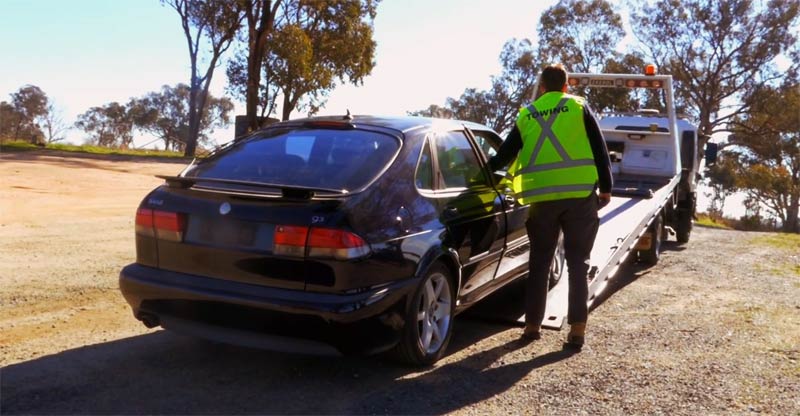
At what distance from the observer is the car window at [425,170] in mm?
4797

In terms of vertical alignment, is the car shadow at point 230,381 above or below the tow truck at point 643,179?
below

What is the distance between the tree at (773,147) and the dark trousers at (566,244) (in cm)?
3204

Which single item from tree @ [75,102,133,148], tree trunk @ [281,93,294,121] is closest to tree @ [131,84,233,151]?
tree @ [75,102,133,148]

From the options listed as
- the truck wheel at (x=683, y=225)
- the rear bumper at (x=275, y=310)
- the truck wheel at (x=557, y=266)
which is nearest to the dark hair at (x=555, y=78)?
the truck wheel at (x=557, y=266)

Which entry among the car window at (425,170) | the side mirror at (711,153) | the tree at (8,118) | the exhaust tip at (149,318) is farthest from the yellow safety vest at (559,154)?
the tree at (8,118)

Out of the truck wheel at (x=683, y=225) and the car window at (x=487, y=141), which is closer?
the car window at (x=487, y=141)

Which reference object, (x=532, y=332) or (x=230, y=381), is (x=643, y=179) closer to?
(x=532, y=332)

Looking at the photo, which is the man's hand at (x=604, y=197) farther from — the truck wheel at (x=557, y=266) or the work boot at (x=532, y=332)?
the truck wheel at (x=557, y=266)

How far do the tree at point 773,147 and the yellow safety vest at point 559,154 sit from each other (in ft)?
105

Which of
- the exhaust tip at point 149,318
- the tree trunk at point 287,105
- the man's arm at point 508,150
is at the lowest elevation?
the exhaust tip at point 149,318

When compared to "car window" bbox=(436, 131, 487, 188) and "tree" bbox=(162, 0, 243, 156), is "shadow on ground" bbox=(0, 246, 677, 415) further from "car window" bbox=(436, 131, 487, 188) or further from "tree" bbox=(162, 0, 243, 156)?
"tree" bbox=(162, 0, 243, 156)

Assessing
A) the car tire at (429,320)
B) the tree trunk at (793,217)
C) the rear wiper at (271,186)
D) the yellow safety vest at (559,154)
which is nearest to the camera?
the rear wiper at (271,186)

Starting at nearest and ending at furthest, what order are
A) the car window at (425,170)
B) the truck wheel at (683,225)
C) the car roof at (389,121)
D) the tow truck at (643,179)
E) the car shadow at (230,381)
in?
the car shadow at (230,381), the car window at (425,170), the car roof at (389,121), the tow truck at (643,179), the truck wheel at (683,225)

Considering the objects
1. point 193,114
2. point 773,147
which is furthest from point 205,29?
point 773,147
